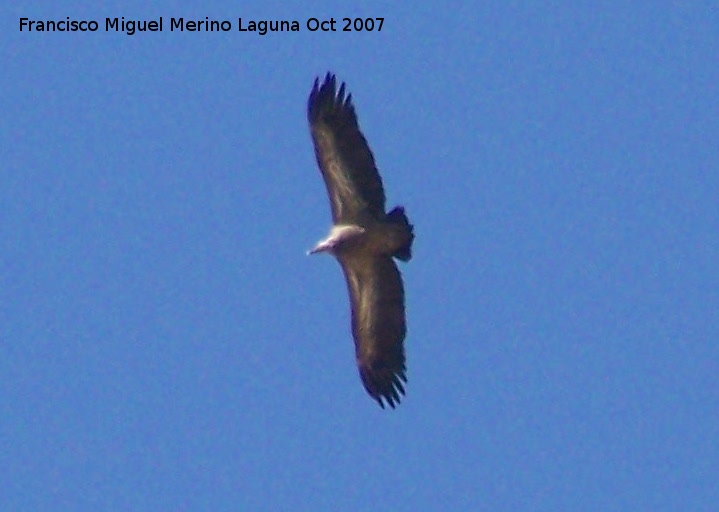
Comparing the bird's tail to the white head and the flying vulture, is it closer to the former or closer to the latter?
the flying vulture

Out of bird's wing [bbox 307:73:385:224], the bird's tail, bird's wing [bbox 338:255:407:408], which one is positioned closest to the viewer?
the bird's tail

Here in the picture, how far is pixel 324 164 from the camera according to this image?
726 inches

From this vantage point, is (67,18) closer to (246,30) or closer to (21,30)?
(21,30)

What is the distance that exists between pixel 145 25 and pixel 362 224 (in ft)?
16.1

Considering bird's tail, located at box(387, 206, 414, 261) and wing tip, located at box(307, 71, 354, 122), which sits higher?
wing tip, located at box(307, 71, 354, 122)

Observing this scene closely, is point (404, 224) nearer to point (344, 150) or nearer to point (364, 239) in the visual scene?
point (364, 239)

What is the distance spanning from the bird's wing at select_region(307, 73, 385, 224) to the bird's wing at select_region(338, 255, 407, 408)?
2.96 ft

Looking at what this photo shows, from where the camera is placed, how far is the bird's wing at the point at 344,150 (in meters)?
18.2

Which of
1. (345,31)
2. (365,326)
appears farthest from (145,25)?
(365,326)

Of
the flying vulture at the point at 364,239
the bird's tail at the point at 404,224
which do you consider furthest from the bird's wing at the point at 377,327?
the bird's tail at the point at 404,224

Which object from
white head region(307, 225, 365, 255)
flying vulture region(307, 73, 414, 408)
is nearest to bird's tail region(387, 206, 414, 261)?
flying vulture region(307, 73, 414, 408)

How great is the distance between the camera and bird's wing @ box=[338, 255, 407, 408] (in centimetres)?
1888

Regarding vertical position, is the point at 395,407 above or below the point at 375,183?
below

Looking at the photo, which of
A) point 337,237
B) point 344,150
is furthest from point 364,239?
point 344,150
